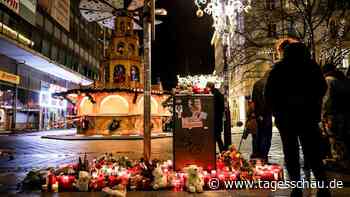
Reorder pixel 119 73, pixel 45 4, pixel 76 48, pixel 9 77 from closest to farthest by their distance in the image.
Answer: pixel 119 73 < pixel 9 77 < pixel 45 4 < pixel 76 48

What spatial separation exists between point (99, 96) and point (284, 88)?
23.4 m

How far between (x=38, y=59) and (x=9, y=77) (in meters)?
4.99

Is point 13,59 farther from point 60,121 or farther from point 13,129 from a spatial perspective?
point 60,121

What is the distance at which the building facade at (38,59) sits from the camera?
33.3 metres

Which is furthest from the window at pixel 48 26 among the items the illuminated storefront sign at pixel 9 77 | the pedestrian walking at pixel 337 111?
the pedestrian walking at pixel 337 111

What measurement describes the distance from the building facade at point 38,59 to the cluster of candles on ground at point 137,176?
28.0m

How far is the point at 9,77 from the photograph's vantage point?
34.9 m

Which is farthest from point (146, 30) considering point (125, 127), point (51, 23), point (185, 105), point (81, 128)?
point (51, 23)

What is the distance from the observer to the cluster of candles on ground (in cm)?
538

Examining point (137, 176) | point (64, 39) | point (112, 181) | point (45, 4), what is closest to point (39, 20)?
point (45, 4)

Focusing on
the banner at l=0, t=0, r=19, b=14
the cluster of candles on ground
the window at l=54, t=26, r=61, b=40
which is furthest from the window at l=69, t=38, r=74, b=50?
the cluster of candles on ground

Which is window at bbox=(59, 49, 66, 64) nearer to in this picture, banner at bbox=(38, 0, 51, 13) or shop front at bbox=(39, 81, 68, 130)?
shop front at bbox=(39, 81, 68, 130)

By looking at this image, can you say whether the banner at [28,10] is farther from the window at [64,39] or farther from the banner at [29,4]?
the window at [64,39]

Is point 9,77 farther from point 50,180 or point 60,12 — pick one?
point 50,180
